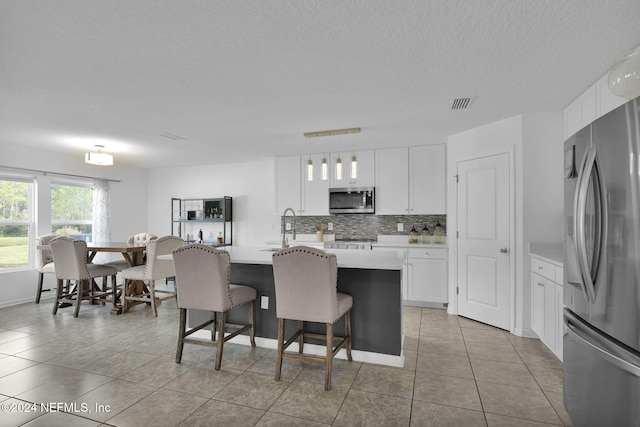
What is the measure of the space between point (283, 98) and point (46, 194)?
4.61 metres

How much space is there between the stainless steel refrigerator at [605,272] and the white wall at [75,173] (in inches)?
255

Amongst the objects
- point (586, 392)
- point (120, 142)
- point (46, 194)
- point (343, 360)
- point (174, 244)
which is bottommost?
point (343, 360)

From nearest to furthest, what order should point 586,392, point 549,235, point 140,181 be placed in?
point 586,392 → point 549,235 → point 140,181

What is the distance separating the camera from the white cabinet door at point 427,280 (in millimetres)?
4473

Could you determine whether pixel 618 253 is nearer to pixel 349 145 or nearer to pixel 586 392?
pixel 586 392

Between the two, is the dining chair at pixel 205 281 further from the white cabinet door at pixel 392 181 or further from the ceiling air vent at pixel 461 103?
the white cabinet door at pixel 392 181

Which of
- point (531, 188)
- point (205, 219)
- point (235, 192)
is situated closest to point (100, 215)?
point (205, 219)

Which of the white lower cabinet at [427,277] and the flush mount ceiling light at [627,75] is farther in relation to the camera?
the white lower cabinet at [427,277]

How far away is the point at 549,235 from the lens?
336 cm

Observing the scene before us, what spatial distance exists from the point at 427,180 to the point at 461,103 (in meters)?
1.78

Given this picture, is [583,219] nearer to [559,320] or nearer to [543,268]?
[559,320]

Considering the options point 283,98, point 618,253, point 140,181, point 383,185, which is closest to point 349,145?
point 383,185

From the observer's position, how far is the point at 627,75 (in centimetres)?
182

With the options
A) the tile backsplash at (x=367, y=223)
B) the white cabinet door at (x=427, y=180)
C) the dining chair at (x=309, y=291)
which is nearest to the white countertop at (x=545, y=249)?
the white cabinet door at (x=427, y=180)
